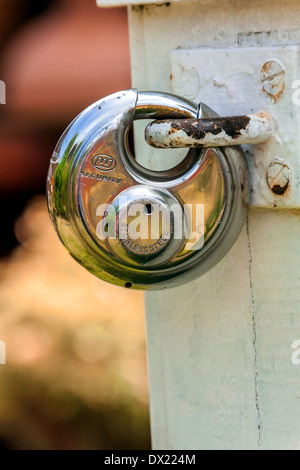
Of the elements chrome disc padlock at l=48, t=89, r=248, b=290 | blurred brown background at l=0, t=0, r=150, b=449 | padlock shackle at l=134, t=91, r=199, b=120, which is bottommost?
blurred brown background at l=0, t=0, r=150, b=449

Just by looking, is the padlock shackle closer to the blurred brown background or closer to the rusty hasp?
the rusty hasp

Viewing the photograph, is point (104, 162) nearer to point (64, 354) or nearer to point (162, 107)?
point (162, 107)

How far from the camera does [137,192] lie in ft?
2.31

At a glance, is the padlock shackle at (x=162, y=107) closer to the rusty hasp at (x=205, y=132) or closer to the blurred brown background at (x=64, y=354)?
the rusty hasp at (x=205, y=132)

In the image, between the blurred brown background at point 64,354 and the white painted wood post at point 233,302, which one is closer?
the white painted wood post at point 233,302

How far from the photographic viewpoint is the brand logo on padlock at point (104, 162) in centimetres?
71

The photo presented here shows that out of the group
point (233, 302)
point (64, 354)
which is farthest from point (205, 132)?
point (64, 354)

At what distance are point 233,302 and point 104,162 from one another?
21 cm

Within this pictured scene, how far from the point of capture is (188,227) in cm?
72

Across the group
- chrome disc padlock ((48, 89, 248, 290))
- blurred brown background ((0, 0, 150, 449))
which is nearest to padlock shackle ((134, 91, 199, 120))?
chrome disc padlock ((48, 89, 248, 290))

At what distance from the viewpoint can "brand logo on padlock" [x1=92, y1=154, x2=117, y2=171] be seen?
2.34 feet

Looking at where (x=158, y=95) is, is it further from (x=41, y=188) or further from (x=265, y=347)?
(x=41, y=188)

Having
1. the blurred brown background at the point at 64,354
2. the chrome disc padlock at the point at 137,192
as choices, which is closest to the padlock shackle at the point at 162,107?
the chrome disc padlock at the point at 137,192

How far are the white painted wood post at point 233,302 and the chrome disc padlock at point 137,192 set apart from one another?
1.7 inches
